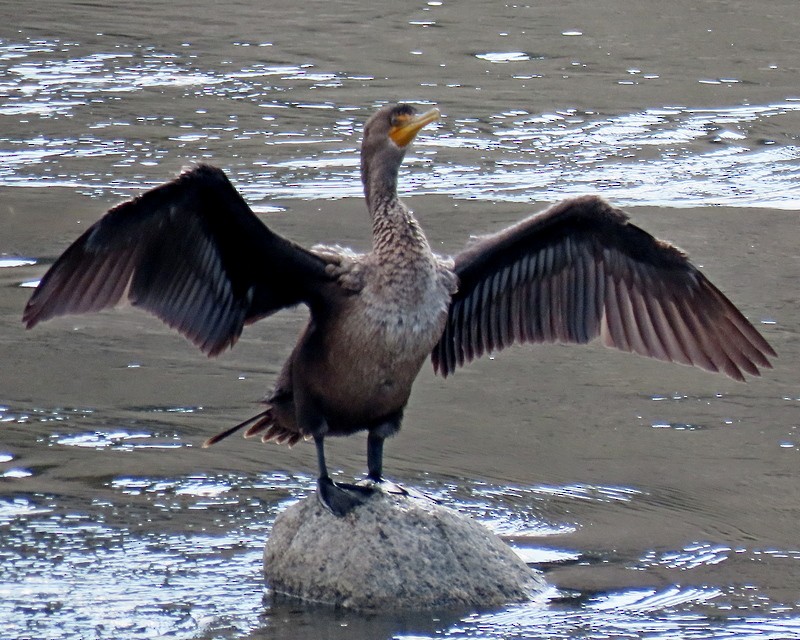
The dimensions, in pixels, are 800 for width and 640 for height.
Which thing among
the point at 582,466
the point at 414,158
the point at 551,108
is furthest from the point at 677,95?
the point at 582,466

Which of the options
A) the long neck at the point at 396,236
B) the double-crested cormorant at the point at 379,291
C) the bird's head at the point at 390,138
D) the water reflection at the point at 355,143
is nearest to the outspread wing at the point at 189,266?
the double-crested cormorant at the point at 379,291

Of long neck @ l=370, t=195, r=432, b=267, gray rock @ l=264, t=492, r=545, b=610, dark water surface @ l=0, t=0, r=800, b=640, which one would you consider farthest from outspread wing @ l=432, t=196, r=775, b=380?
gray rock @ l=264, t=492, r=545, b=610

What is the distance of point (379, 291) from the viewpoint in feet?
16.5

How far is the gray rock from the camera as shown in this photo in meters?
5.14

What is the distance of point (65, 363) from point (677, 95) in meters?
6.15

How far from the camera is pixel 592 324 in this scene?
5.79 m

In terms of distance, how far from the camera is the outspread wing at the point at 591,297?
5504 mm

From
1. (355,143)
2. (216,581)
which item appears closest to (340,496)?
(216,581)

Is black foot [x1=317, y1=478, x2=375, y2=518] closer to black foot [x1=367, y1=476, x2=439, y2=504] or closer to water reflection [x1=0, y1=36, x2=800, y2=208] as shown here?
black foot [x1=367, y1=476, x2=439, y2=504]

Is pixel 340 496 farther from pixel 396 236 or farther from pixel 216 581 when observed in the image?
pixel 396 236

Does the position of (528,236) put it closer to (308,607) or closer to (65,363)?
(308,607)

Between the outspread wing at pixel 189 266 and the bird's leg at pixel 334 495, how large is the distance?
19.4 inches

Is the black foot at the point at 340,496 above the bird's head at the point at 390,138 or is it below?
below

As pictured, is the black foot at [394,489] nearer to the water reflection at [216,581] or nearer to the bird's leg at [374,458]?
the bird's leg at [374,458]
